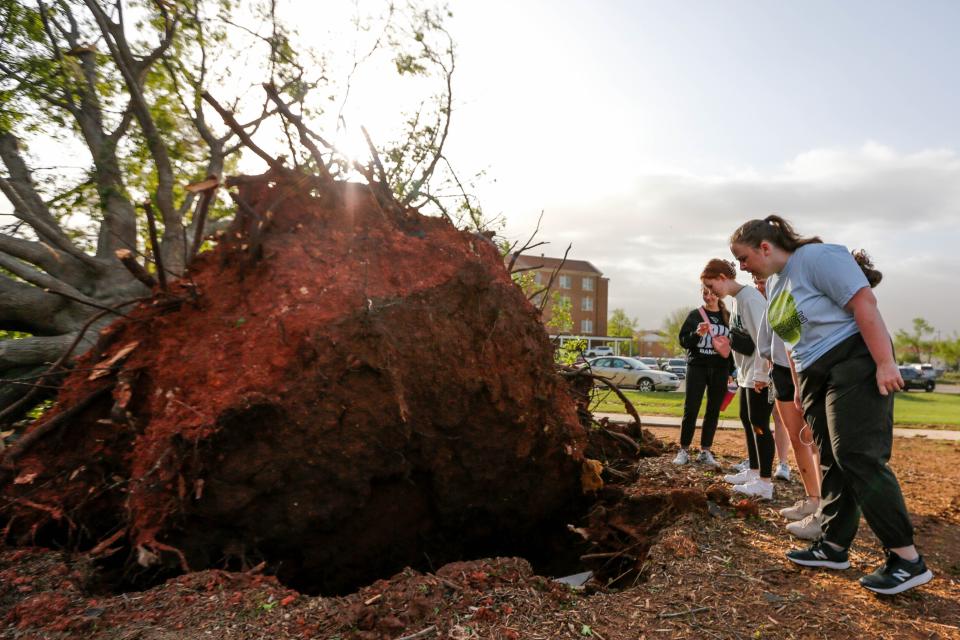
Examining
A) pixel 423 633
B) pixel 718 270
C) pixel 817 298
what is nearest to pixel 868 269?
pixel 817 298

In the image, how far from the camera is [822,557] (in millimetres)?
2928

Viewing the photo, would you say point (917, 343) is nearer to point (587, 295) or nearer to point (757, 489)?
point (587, 295)

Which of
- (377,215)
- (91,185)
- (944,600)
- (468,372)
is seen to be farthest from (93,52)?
(944,600)

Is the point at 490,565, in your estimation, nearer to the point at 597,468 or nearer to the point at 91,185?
the point at 597,468

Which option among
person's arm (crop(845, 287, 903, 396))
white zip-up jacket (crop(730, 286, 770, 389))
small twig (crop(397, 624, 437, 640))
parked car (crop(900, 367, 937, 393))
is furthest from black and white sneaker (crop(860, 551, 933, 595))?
parked car (crop(900, 367, 937, 393))

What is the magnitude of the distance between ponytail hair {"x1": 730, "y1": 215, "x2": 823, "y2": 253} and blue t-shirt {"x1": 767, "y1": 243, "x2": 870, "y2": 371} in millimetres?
77

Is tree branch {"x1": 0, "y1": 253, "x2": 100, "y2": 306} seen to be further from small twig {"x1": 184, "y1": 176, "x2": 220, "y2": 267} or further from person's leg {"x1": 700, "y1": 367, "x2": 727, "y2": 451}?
person's leg {"x1": 700, "y1": 367, "x2": 727, "y2": 451}

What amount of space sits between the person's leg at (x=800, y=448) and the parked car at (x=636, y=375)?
60.2 ft

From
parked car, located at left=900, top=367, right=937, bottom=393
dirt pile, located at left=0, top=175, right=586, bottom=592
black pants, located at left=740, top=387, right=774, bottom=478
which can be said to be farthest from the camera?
parked car, located at left=900, top=367, right=937, bottom=393

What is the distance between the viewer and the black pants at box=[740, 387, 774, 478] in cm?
429

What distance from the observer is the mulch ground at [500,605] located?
7.09 ft

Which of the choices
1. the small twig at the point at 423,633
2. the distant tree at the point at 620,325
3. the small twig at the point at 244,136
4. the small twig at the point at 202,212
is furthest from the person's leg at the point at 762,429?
the distant tree at the point at 620,325

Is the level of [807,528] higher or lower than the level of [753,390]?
lower

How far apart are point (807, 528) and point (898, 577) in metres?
0.78
